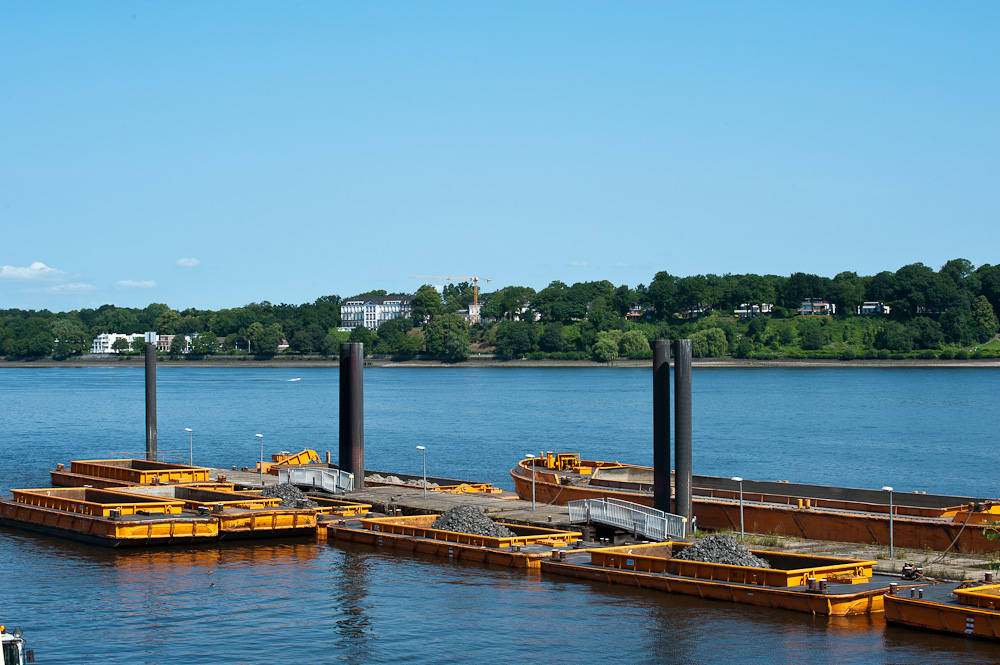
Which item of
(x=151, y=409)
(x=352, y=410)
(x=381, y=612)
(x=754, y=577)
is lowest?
(x=381, y=612)

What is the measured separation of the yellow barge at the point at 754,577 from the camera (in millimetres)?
25078

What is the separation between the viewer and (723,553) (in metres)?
28.0

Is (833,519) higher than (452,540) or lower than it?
higher

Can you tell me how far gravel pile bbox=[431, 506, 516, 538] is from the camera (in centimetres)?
3444

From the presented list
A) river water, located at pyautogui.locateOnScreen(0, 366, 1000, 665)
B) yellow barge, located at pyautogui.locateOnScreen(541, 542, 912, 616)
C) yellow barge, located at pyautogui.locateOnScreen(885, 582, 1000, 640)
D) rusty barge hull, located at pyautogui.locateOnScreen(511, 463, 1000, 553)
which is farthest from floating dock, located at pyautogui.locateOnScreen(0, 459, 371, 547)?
yellow barge, located at pyautogui.locateOnScreen(885, 582, 1000, 640)

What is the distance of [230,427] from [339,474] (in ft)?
227

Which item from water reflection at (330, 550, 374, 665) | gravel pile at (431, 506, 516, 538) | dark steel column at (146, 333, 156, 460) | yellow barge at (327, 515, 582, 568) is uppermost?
dark steel column at (146, 333, 156, 460)

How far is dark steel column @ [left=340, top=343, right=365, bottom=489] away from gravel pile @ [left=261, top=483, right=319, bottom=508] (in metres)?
2.32

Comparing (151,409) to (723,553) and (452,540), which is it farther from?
(723,553)

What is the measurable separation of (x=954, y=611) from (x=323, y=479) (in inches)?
1067

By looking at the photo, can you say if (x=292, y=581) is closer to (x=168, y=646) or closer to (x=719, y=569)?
(x=168, y=646)

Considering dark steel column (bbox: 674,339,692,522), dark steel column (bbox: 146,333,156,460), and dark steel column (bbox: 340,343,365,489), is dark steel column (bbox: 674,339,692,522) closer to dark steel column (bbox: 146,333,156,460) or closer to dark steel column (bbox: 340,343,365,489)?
dark steel column (bbox: 340,343,365,489)

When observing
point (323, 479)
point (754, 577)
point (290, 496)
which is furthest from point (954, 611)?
point (323, 479)

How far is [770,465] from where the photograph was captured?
75.4m
